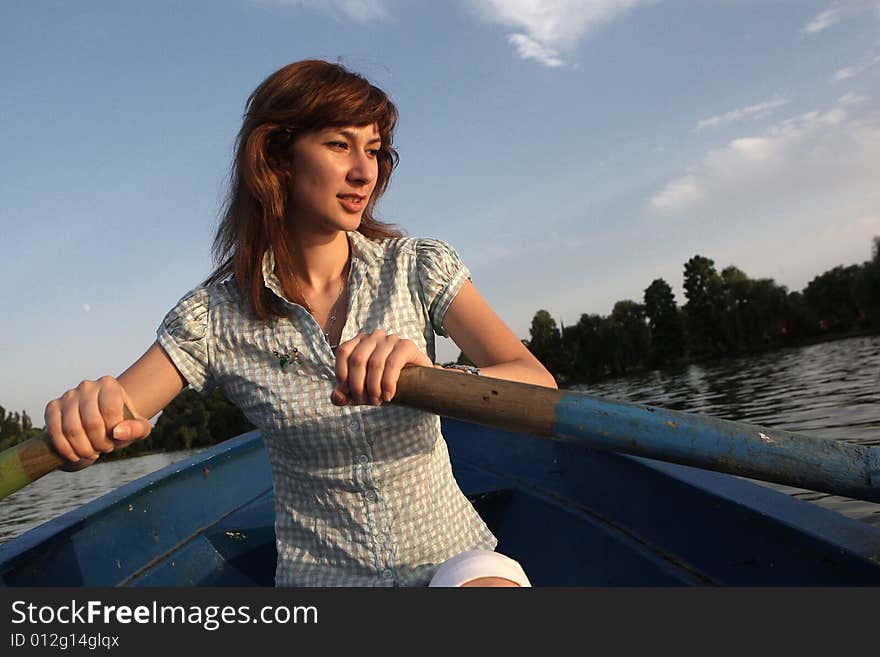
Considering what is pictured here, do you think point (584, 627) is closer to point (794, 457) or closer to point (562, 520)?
point (794, 457)

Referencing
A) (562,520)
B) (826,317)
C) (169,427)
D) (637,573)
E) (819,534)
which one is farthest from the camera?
(169,427)

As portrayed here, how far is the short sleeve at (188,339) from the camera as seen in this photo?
1791 millimetres

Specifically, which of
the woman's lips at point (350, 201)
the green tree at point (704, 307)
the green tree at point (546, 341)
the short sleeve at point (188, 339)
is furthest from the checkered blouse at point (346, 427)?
the green tree at point (546, 341)

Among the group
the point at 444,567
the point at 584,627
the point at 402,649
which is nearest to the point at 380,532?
the point at 444,567

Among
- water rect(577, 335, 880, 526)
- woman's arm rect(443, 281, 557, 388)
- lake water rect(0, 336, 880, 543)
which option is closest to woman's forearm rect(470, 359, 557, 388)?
woman's arm rect(443, 281, 557, 388)

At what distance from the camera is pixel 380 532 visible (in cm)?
162

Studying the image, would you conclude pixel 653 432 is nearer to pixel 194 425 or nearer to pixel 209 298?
pixel 209 298

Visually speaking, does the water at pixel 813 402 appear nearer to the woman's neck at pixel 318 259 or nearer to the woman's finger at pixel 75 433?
the woman's neck at pixel 318 259

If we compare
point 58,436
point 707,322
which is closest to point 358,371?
point 58,436

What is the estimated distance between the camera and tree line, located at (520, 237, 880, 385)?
52.3 m

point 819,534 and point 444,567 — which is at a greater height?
point 444,567

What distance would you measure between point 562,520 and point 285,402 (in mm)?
1458

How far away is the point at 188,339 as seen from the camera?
1.81 meters

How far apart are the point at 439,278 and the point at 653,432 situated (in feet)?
2.45
